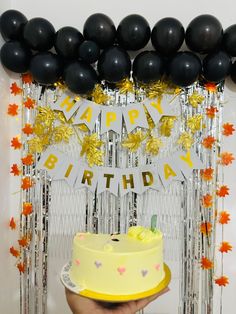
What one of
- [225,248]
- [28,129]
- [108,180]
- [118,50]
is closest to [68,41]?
[118,50]

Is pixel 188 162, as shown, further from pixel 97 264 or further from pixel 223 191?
pixel 97 264

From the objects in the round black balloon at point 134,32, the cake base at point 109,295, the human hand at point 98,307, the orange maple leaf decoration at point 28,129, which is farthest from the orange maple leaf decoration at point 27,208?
the round black balloon at point 134,32

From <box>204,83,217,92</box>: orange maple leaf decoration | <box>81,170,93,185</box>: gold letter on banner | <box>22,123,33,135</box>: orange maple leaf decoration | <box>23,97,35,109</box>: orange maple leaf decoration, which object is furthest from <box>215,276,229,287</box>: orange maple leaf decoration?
<box>23,97,35,109</box>: orange maple leaf decoration

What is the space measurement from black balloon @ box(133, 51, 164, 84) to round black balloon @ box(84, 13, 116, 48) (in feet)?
0.68

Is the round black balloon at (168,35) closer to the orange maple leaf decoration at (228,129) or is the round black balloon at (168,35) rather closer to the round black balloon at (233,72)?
the round black balloon at (233,72)

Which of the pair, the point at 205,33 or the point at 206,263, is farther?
the point at 206,263

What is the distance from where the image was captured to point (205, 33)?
211 cm

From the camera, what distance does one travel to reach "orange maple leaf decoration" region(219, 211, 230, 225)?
2.44 metres

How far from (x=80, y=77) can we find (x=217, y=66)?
77 centimetres

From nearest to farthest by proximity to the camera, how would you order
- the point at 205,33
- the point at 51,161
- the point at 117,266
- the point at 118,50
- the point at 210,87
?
the point at 117,266 < the point at 205,33 < the point at 118,50 < the point at 210,87 < the point at 51,161

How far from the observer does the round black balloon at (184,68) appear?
2.16m

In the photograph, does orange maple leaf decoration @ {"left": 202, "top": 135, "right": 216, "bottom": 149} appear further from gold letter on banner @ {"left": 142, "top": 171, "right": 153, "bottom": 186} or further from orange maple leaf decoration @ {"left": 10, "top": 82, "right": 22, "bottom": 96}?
orange maple leaf decoration @ {"left": 10, "top": 82, "right": 22, "bottom": 96}

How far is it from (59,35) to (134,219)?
3.98 feet

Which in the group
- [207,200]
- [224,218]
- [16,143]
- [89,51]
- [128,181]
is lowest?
[224,218]
